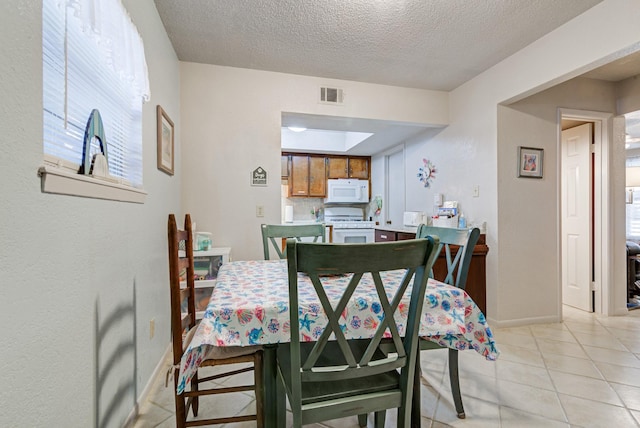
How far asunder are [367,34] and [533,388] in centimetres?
261

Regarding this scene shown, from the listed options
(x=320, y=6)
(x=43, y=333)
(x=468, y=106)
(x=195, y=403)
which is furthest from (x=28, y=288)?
(x=468, y=106)

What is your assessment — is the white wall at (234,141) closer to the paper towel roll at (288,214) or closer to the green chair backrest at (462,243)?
the green chair backrest at (462,243)

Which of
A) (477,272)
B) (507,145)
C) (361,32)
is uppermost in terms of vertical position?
(361,32)

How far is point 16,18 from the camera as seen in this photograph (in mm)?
758

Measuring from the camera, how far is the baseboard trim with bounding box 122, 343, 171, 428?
1.47 meters

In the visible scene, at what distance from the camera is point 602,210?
306 centimetres

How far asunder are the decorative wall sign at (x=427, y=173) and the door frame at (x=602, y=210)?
51.6 inches

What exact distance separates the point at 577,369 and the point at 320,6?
295cm

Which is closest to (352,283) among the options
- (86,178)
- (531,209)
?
(86,178)

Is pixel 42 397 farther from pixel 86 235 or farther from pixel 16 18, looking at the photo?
pixel 16 18

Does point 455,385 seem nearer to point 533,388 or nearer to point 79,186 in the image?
point 533,388

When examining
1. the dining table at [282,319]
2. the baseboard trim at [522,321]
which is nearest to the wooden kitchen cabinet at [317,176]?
the baseboard trim at [522,321]

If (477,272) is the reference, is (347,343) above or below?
above

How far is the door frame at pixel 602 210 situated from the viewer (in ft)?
9.96
